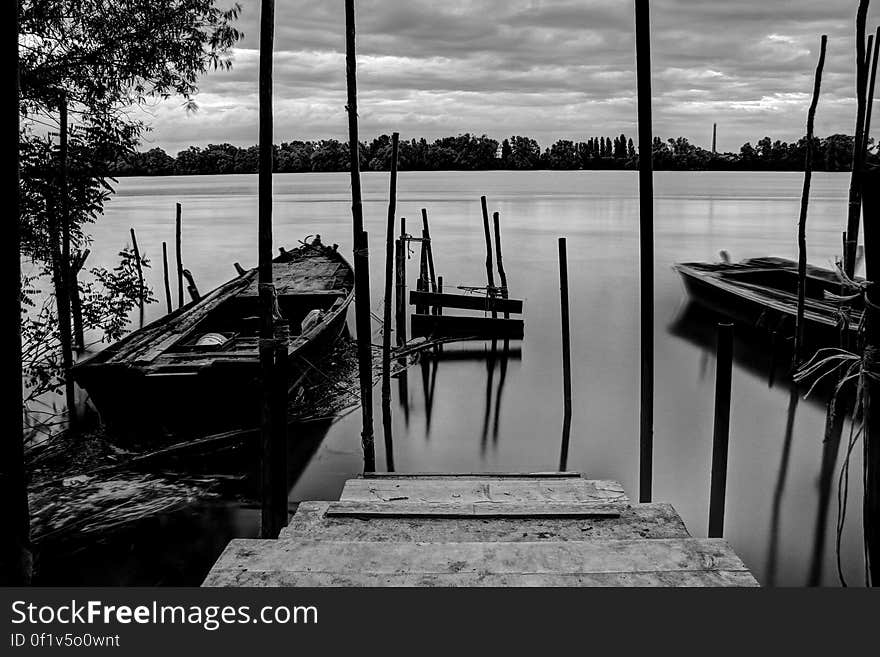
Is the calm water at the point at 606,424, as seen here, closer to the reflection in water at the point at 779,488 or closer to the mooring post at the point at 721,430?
the reflection in water at the point at 779,488

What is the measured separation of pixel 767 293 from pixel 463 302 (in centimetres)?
542

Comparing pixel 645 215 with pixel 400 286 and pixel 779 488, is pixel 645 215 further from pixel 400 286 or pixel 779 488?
pixel 400 286

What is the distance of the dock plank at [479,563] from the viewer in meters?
2.47

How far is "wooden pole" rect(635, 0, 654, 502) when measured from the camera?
474 cm

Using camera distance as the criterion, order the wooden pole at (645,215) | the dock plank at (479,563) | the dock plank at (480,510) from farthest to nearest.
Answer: the wooden pole at (645,215) < the dock plank at (480,510) < the dock plank at (479,563)

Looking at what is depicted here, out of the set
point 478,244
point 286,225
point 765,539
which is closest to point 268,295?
point 765,539

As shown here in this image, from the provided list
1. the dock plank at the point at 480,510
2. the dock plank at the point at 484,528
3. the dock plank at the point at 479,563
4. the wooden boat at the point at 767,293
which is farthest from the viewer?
the wooden boat at the point at 767,293

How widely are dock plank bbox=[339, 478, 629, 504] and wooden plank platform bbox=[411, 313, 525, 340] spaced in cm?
977

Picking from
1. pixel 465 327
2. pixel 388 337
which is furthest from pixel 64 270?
pixel 465 327

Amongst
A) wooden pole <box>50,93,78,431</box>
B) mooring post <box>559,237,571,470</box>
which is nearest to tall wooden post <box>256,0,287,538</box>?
wooden pole <box>50,93,78,431</box>

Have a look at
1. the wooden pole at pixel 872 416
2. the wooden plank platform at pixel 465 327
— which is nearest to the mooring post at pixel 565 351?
the wooden plank platform at pixel 465 327

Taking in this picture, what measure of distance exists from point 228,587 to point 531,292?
59.1 feet

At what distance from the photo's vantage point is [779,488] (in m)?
8.27

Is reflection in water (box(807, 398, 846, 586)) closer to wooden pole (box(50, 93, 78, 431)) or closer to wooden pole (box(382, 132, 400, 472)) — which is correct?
wooden pole (box(382, 132, 400, 472))
